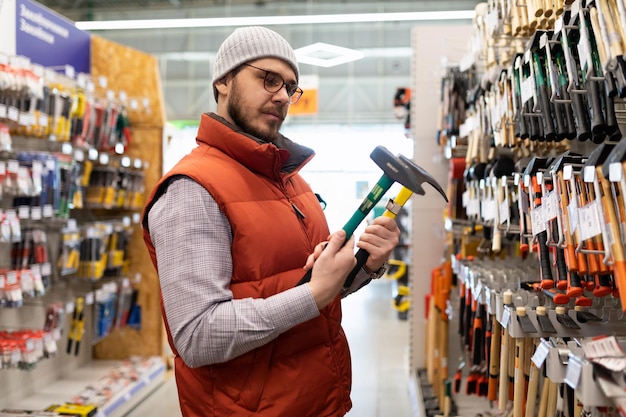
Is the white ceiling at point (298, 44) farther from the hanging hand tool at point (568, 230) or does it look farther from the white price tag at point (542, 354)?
the white price tag at point (542, 354)

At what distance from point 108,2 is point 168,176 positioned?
1414 centimetres

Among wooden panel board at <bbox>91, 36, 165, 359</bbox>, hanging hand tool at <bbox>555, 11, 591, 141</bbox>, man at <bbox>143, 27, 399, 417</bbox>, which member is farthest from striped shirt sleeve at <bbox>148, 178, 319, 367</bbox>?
wooden panel board at <bbox>91, 36, 165, 359</bbox>

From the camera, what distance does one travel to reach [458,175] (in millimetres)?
3885

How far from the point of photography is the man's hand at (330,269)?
4.45ft

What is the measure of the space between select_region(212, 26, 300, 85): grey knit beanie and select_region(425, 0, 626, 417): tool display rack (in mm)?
787

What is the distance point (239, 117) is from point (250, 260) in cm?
40

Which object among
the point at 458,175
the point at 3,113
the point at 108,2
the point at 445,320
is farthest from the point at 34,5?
the point at 108,2

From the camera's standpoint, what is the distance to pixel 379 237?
1.52m

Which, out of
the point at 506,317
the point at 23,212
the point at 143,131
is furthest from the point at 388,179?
the point at 143,131

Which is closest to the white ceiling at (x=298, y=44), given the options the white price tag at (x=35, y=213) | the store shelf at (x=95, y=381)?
the store shelf at (x=95, y=381)

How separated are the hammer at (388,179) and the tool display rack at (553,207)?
0.38 meters

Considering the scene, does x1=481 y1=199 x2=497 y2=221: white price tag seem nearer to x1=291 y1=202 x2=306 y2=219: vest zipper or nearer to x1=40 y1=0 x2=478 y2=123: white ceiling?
x1=291 y1=202 x2=306 y2=219: vest zipper

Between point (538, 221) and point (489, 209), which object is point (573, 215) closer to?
point (538, 221)

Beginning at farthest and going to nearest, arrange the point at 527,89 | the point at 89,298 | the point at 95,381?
the point at 95,381 < the point at 89,298 < the point at 527,89
